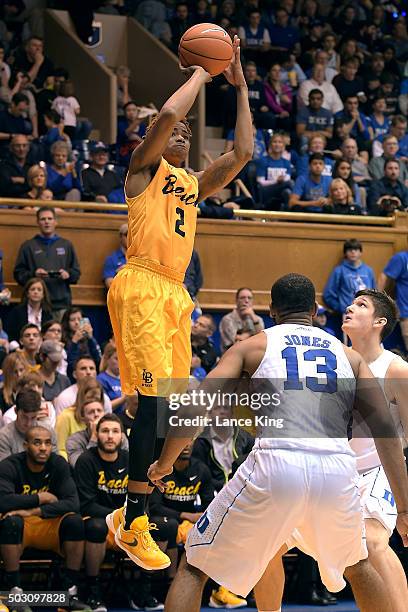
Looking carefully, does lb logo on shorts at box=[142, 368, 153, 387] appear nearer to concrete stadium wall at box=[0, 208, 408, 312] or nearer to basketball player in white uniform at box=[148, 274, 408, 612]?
basketball player in white uniform at box=[148, 274, 408, 612]

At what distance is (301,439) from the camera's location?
19.1ft

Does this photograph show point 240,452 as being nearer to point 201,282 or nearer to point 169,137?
point 201,282

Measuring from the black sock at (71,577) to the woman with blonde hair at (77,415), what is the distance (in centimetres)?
126

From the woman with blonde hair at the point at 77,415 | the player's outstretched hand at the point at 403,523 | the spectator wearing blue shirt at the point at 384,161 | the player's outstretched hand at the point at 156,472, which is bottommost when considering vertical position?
the woman with blonde hair at the point at 77,415

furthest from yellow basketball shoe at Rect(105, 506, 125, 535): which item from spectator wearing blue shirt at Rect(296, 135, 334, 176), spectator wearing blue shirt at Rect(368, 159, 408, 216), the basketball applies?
spectator wearing blue shirt at Rect(368, 159, 408, 216)

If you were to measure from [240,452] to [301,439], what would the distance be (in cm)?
476

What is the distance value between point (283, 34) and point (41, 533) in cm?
1128

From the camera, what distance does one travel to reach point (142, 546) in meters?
6.66

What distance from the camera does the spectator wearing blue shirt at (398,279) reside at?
46.9 ft

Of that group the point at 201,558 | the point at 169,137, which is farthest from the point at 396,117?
the point at 201,558

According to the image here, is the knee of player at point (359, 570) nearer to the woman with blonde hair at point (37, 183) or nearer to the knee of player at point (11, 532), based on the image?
the knee of player at point (11, 532)

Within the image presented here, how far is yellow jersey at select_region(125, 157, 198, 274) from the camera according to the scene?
6773 mm

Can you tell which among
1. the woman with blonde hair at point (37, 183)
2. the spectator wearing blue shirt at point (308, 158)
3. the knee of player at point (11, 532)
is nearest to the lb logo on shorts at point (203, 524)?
the knee of player at point (11, 532)

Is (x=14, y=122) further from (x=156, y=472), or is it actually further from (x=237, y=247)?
(x=156, y=472)
